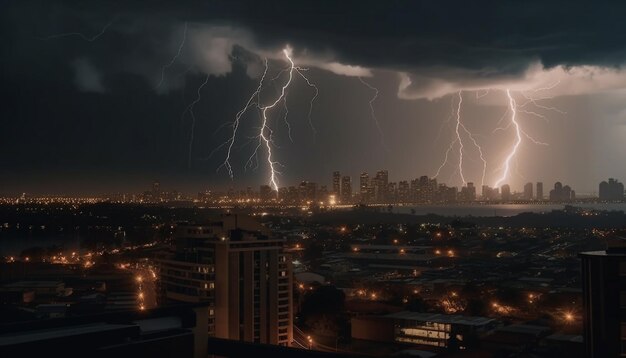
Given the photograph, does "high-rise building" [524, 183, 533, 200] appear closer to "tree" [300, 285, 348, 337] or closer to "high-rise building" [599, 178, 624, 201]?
"high-rise building" [599, 178, 624, 201]

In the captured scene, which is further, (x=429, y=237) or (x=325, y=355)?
(x=429, y=237)

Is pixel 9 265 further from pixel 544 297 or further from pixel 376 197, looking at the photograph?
pixel 376 197

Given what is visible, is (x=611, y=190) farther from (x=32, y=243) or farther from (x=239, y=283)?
(x=239, y=283)

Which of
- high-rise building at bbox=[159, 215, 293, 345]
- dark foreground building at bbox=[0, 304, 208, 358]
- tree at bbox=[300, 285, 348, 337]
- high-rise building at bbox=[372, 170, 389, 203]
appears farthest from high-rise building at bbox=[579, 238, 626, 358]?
high-rise building at bbox=[372, 170, 389, 203]

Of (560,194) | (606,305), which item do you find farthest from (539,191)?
(606,305)

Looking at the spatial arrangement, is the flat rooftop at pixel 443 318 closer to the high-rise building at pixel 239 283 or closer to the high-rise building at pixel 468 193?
the high-rise building at pixel 239 283

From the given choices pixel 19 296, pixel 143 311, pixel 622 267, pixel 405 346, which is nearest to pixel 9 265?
pixel 19 296
